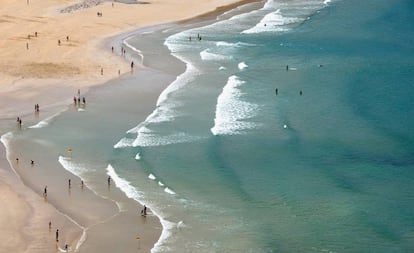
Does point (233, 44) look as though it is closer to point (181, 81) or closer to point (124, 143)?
point (181, 81)

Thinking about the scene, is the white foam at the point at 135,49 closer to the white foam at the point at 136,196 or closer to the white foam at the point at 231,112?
the white foam at the point at 231,112

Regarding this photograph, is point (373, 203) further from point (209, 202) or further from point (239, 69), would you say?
point (239, 69)

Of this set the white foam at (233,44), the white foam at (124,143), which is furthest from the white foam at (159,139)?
the white foam at (233,44)

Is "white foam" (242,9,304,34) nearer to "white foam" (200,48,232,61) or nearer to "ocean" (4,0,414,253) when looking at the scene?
"ocean" (4,0,414,253)

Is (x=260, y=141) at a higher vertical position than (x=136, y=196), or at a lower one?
higher

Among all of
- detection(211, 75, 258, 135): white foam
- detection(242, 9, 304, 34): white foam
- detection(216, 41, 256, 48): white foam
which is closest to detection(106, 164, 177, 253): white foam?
detection(211, 75, 258, 135): white foam

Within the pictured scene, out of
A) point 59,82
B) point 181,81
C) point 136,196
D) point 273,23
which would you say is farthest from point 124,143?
point 273,23
